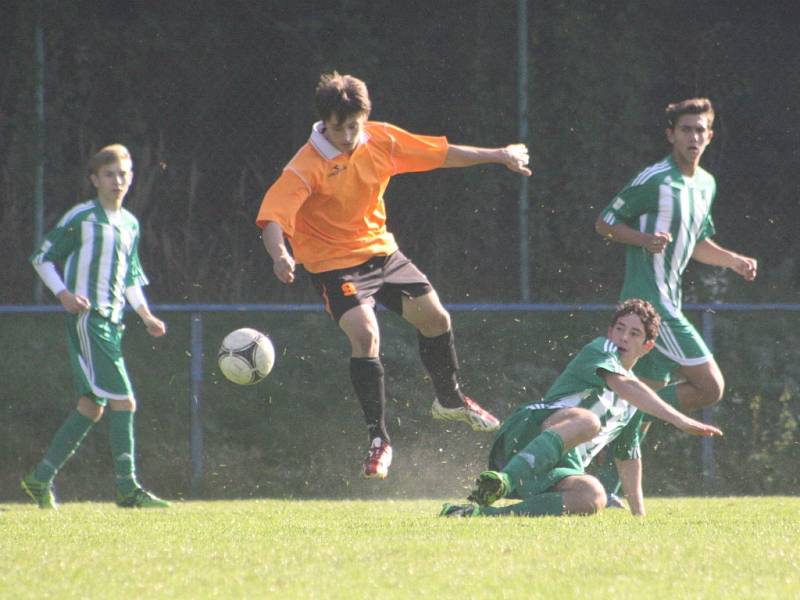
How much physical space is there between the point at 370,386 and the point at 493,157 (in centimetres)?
129

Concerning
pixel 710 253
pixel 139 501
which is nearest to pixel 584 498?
pixel 710 253

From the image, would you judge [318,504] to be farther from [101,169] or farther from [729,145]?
[729,145]

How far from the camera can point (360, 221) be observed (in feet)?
25.8

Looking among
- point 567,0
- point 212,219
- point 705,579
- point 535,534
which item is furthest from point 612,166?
point 705,579

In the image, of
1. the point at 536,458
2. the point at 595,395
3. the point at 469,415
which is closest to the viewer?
the point at 536,458

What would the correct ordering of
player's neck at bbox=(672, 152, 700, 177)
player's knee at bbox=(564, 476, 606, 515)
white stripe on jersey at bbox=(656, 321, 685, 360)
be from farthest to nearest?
player's neck at bbox=(672, 152, 700, 177) → white stripe on jersey at bbox=(656, 321, 685, 360) → player's knee at bbox=(564, 476, 606, 515)

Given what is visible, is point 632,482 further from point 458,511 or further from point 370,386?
point 370,386

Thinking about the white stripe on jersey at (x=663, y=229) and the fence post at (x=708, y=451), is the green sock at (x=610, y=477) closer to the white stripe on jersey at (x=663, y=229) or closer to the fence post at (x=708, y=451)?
the white stripe on jersey at (x=663, y=229)

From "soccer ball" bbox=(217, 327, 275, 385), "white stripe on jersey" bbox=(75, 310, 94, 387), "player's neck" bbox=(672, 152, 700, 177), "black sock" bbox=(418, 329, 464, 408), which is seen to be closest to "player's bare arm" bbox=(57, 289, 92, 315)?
"white stripe on jersey" bbox=(75, 310, 94, 387)

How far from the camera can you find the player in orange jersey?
296 inches

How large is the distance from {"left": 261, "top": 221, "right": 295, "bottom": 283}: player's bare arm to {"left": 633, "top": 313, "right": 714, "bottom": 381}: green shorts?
7.88ft

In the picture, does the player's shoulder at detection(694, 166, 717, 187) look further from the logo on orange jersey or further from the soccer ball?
the soccer ball

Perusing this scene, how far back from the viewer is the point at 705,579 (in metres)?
4.96

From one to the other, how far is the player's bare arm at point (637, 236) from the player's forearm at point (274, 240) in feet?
7.03
